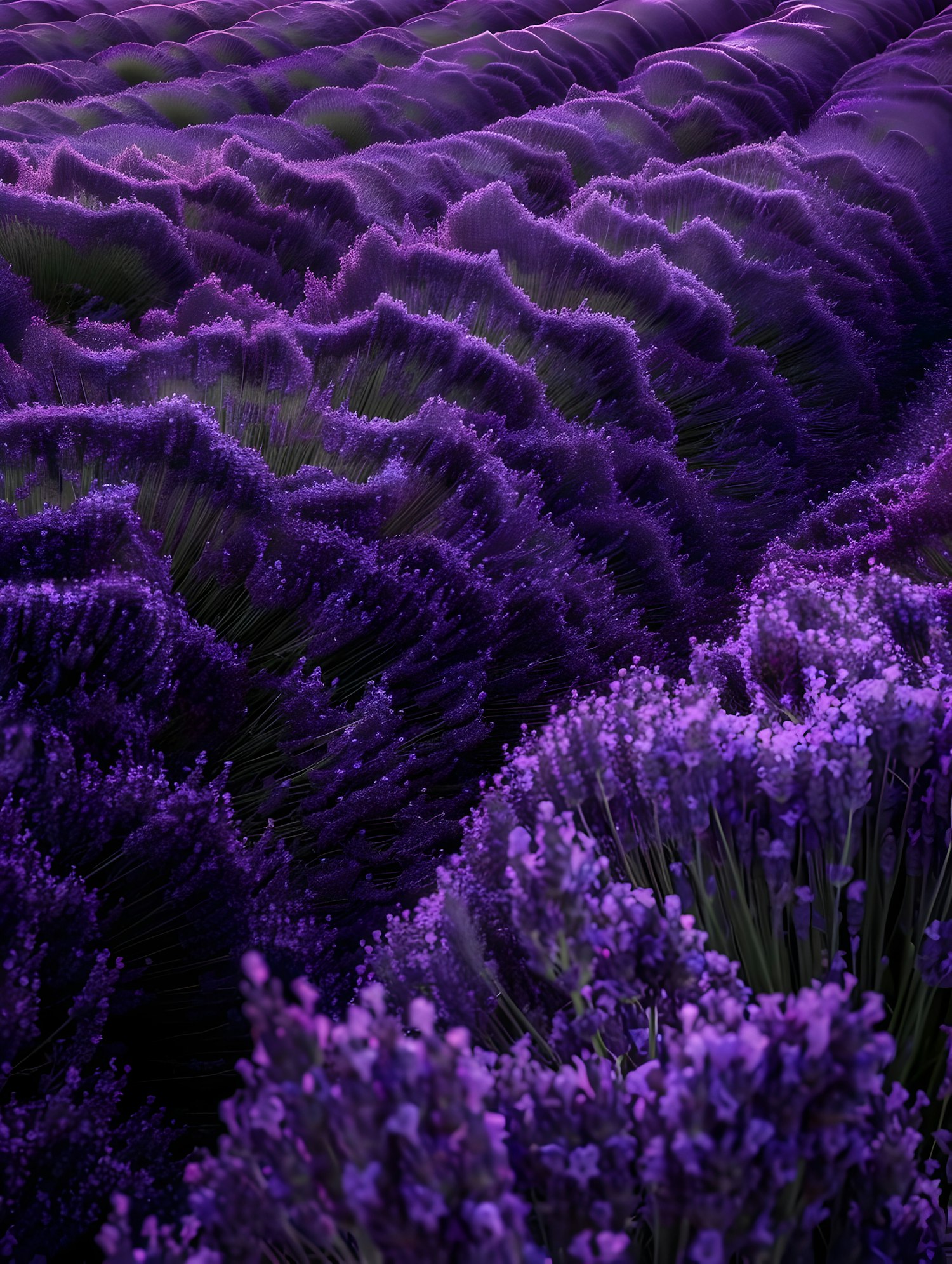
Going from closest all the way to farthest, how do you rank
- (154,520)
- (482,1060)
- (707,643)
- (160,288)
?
1. (482,1060)
2. (154,520)
3. (707,643)
4. (160,288)

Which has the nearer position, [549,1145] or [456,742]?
[549,1145]

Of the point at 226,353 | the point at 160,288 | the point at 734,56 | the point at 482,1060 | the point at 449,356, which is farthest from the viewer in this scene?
the point at 734,56

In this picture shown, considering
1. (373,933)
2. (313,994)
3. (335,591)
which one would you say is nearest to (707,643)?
(335,591)

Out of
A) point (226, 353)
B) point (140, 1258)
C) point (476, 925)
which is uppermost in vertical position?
point (226, 353)

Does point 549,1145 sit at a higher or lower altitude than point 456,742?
higher

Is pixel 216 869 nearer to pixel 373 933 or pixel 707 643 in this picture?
pixel 373 933

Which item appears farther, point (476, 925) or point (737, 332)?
point (737, 332)

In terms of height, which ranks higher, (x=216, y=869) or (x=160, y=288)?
(x=160, y=288)
